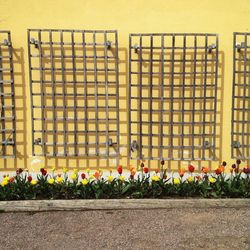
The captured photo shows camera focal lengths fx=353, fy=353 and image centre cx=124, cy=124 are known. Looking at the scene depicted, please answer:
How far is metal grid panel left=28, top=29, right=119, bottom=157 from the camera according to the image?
499cm

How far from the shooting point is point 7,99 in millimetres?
5082

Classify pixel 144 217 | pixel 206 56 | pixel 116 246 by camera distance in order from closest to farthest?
pixel 116 246 < pixel 144 217 < pixel 206 56

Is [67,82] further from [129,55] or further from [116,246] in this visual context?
[116,246]

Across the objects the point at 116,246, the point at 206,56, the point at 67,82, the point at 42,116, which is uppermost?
the point at 206,56

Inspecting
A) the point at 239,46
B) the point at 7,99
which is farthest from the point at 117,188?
the point at 239,46

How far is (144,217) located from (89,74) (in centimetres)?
220

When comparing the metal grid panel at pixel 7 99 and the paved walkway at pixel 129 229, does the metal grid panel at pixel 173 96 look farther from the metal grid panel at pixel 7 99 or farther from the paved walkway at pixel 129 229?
the metal grid panel at pixel 7 99

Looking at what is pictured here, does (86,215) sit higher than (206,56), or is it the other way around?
(206,56)

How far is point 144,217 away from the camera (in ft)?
13.0

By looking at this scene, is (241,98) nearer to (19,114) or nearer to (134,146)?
(134,146)

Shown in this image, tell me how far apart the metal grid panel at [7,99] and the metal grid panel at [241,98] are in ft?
10.4

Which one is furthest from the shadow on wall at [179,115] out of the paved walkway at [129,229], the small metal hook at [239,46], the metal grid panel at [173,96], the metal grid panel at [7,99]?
the metal grid panel at [7,99]

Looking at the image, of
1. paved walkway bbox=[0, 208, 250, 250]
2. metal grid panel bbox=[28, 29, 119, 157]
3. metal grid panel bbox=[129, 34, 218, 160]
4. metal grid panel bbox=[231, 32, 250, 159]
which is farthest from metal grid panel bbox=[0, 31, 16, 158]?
metal grid panel bbox=[231, 32, 250, 159]

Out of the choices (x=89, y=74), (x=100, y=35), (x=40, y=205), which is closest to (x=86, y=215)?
(x=40, y=205)
